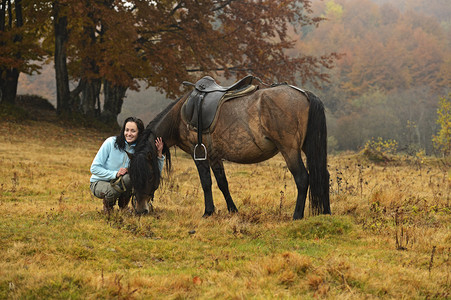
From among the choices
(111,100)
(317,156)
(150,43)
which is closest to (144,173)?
(317,156)

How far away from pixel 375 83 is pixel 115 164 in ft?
159

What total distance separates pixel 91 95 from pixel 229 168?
1144 centimetres

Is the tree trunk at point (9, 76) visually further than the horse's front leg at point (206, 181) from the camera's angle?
Yes

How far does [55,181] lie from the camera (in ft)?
30.3

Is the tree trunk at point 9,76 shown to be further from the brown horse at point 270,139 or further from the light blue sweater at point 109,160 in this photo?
the brown horse at point 270,139

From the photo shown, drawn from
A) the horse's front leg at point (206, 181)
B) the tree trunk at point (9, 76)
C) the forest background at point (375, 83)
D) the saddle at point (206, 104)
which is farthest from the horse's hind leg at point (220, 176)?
the forest background at point (375, 83)

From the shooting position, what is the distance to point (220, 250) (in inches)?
179

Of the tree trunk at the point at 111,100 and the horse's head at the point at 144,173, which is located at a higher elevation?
the tree trunk at the point at 111,100

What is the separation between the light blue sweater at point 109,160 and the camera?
5.98 metres

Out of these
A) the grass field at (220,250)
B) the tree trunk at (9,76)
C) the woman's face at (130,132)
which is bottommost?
the grass field at (220,250)

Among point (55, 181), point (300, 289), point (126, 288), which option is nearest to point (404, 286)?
point (300, 289)

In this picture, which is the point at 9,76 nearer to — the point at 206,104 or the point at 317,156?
the point at 206,104

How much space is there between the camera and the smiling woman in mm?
5938

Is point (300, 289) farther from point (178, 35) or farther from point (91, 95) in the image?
point (91, 95)
